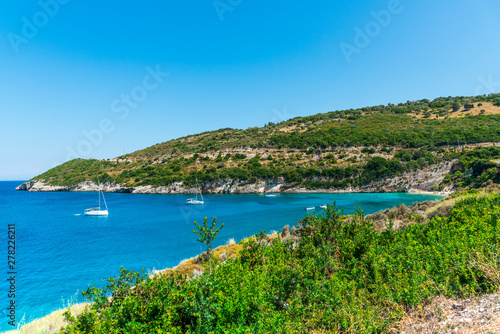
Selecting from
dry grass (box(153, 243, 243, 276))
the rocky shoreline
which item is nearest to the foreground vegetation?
dry grass (box(153, 243, 243, 276))

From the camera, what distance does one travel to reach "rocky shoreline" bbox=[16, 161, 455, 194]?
2426 inches

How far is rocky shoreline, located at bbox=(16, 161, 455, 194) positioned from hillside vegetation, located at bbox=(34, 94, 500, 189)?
1699 mm

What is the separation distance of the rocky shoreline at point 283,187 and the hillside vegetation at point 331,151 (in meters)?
1.70

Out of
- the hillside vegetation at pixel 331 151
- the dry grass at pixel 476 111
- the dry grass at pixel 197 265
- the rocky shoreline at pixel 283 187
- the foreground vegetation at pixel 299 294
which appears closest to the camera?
the foreground vegetation at pixel 299 294

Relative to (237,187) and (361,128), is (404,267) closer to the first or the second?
(237,187)

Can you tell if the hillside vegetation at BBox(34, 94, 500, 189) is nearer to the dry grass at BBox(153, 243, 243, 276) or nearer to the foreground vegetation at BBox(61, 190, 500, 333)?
the dry grass at BBox(153, 243, 243, 276)

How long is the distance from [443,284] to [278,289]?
347 cm

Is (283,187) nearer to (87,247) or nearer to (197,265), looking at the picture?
(87,247)

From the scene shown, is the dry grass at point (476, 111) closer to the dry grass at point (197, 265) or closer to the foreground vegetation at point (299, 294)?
the dry grass at point (197, 265)

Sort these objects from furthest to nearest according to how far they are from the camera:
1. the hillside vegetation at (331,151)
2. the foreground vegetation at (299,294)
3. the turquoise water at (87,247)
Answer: the hillside vegetation at (331,151) → the turquoise water at (87,247) → the foreground vegetation at (299,294)

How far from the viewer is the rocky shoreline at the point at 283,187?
61625 millimetres

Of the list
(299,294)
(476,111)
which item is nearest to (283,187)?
(299,294)

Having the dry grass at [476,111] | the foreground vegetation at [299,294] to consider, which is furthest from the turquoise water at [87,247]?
the dry grass at [476,111]

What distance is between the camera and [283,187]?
255ft
